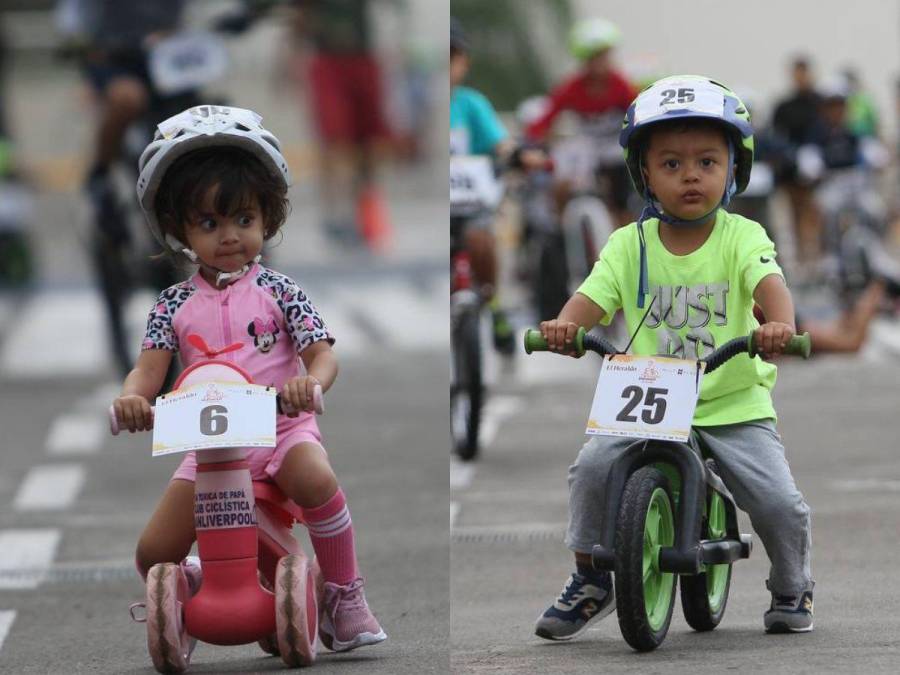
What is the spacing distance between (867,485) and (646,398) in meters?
4.00

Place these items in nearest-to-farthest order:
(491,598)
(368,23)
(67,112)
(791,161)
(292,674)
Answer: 1. (292,674)
2. (491,598)
3. (791,161)
4. (368,23)
5. (67,112)

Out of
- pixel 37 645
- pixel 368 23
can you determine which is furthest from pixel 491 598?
pixel 368 23

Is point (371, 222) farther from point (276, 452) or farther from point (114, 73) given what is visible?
point (276, 452)

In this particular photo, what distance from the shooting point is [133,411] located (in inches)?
248

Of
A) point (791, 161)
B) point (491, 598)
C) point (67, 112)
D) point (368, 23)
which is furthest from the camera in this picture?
point (67, 112)

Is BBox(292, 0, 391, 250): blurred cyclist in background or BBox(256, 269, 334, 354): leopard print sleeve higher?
BBox(292, 0, 391, 250): blurred cyclist in background

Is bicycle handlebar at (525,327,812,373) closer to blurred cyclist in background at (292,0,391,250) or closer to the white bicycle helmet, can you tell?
the white bicycle helmet

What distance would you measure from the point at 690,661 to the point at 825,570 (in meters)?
1.91

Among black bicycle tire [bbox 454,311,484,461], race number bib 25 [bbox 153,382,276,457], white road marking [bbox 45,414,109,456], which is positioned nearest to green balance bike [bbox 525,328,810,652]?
race number bib 25 [bbox 153,382,276,457]

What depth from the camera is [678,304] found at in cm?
682

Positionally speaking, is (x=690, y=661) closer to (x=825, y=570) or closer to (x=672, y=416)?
(x=672, y=416)

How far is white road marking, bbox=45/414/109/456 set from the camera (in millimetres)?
12758

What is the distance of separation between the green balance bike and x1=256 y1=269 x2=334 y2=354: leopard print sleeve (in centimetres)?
55

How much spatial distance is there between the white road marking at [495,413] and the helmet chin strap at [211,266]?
5.93 meters
